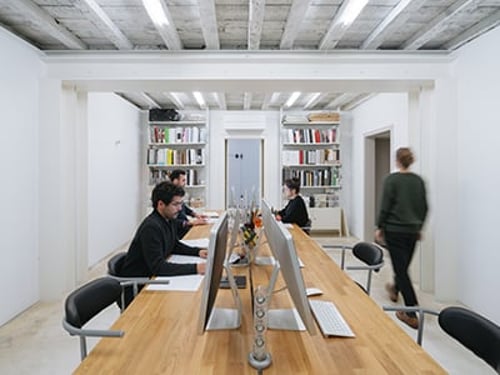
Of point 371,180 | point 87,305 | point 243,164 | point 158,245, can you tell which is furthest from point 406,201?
point 243,164

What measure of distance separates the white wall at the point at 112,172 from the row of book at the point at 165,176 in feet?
0.86

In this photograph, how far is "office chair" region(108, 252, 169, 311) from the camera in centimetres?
215

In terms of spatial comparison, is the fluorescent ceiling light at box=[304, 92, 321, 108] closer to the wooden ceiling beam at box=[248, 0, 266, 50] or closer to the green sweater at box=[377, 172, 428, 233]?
the wooden ceiling beam at box=[248, 0, 266, 50]

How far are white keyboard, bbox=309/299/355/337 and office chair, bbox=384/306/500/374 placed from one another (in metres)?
0.50

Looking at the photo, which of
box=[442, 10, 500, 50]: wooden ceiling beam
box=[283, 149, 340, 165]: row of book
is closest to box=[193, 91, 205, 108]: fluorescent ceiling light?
box=[283, 149, 340, 165]: row of book

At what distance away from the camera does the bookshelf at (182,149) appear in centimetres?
734

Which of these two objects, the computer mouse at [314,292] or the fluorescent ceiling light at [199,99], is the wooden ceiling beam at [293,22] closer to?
the computer mouse at [314,292]

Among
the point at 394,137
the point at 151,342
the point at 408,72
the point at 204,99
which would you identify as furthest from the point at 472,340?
the point at 204,99

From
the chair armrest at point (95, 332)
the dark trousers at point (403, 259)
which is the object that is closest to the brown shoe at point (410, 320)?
the dark trousers at point (403, 259)

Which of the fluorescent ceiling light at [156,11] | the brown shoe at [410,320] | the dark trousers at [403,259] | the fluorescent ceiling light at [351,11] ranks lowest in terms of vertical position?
the brown shoe at [410,320]

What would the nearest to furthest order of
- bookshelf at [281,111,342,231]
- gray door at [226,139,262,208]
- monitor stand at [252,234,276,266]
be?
monitor stand at [252,234,276,266] < bookshelf at [281,111,342,231] < gray door at [226,139,262,208]

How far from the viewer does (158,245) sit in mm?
2260

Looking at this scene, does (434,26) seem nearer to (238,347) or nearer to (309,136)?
(238,347)

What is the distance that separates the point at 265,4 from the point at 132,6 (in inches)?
44.9
